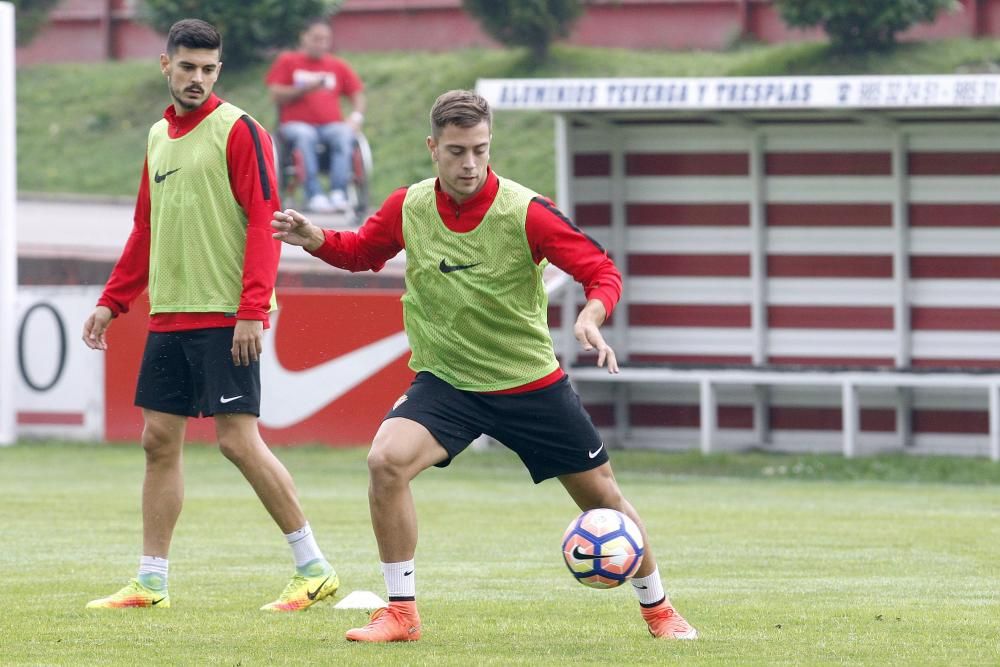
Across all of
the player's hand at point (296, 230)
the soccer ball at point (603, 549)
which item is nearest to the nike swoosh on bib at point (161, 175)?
the player's hand at point (296, 230)

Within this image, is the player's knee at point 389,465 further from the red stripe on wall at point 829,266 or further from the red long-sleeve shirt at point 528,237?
the red stripe on wall at point 829,266

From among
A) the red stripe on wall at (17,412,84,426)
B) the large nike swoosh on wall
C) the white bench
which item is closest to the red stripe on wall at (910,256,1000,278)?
the white bench

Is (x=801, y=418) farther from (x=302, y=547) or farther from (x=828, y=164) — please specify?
(x=302, y=547)

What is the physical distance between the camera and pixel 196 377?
808 cm

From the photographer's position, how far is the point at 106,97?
34.0 meters

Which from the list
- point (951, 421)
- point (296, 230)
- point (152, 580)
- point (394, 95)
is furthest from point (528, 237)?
point (394, 95)

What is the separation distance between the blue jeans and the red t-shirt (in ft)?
0.35

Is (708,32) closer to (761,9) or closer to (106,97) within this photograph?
(761,9)

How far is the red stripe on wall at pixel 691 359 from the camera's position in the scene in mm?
17797

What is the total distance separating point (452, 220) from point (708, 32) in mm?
24584

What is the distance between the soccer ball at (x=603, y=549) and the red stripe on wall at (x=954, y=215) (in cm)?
1055

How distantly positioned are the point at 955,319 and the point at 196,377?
10.3m

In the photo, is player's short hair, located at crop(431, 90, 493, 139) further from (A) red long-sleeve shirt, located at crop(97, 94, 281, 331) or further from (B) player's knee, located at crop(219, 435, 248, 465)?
(B) player's knee, located at crop(219, 435, 248, 465)

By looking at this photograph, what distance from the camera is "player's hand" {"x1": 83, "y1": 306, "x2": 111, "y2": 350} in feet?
27.3
